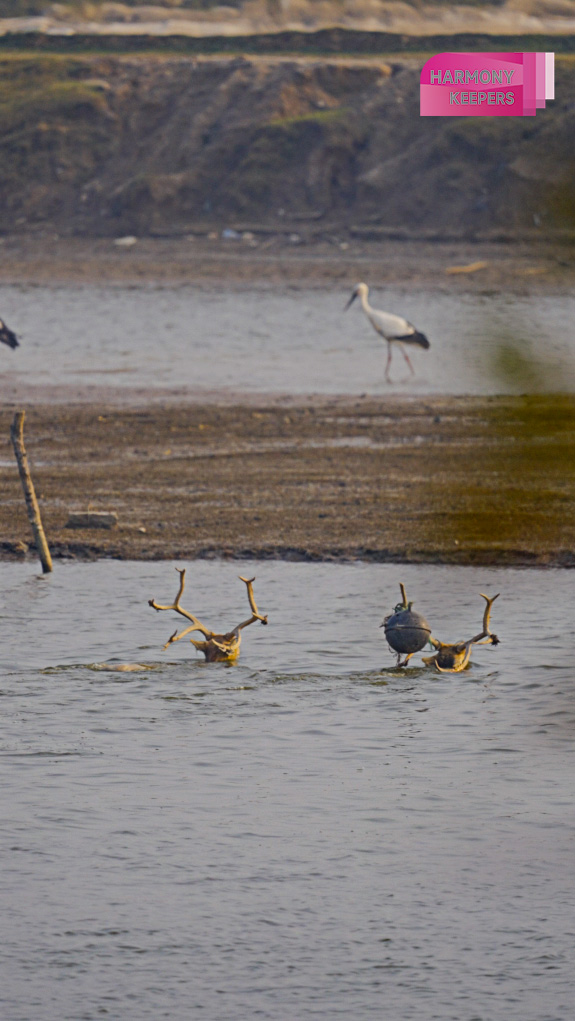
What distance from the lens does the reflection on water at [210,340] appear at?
2327 cm

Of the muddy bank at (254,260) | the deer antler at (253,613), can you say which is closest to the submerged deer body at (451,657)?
the deer antler at (253,613)

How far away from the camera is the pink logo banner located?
2.89 meters

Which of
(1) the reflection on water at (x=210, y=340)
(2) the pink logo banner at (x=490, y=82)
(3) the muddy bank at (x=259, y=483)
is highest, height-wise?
(2) the pink logo banner at (x=490, y=82)

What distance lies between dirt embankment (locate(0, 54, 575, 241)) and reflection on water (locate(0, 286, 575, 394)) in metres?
10.3

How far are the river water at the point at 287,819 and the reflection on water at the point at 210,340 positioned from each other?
4.33 metres

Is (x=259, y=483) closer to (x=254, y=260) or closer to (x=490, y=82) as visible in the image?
(x=490, y=82)

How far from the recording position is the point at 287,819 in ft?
21.9

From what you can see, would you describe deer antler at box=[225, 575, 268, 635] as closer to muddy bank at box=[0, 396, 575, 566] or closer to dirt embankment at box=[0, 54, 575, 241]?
muddy bank at box=[0, 396, 575, 566]

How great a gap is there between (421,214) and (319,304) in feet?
57.0

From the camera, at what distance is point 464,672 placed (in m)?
9.02

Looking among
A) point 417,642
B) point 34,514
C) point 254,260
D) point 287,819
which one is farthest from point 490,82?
point 254,260

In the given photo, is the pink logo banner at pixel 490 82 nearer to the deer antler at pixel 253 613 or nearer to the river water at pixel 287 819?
the river water at pixel 287 819

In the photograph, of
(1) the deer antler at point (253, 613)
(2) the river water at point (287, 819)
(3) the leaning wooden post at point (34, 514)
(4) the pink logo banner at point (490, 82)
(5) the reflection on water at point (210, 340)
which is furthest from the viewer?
(5) the reflection on water at point (210, 340)

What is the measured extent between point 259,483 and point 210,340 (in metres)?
15.0
